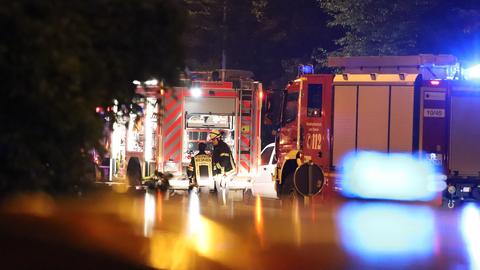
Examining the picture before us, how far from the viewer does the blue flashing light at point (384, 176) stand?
553 inches

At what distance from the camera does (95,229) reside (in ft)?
22.5

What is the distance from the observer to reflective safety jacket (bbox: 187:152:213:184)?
601 inches

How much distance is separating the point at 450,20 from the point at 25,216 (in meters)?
17.7

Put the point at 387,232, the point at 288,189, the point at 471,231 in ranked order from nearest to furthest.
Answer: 1. the point at 387,232
2. the point at 471,231
3. the point at 288,189

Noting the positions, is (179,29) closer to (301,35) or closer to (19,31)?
(19,31)

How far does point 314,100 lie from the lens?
14.9 meters

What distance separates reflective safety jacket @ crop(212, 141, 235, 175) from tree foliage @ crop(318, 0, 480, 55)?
7.96 m

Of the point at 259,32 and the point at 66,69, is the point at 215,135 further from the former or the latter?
the point at 259,32

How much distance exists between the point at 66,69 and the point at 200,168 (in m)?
11.5

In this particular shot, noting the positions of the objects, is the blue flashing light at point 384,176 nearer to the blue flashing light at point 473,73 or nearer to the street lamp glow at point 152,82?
the blue flashing light at point 473,73

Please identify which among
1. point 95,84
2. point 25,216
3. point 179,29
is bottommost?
point 25,216

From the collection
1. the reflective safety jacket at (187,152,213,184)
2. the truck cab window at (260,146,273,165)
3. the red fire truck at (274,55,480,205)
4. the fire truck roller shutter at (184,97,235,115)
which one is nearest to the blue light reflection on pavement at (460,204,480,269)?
the red fire truck at (274,55,480,205)

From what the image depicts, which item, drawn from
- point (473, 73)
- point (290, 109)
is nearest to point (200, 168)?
point (290, 109)

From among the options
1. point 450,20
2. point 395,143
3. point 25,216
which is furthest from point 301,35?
point 25,216
